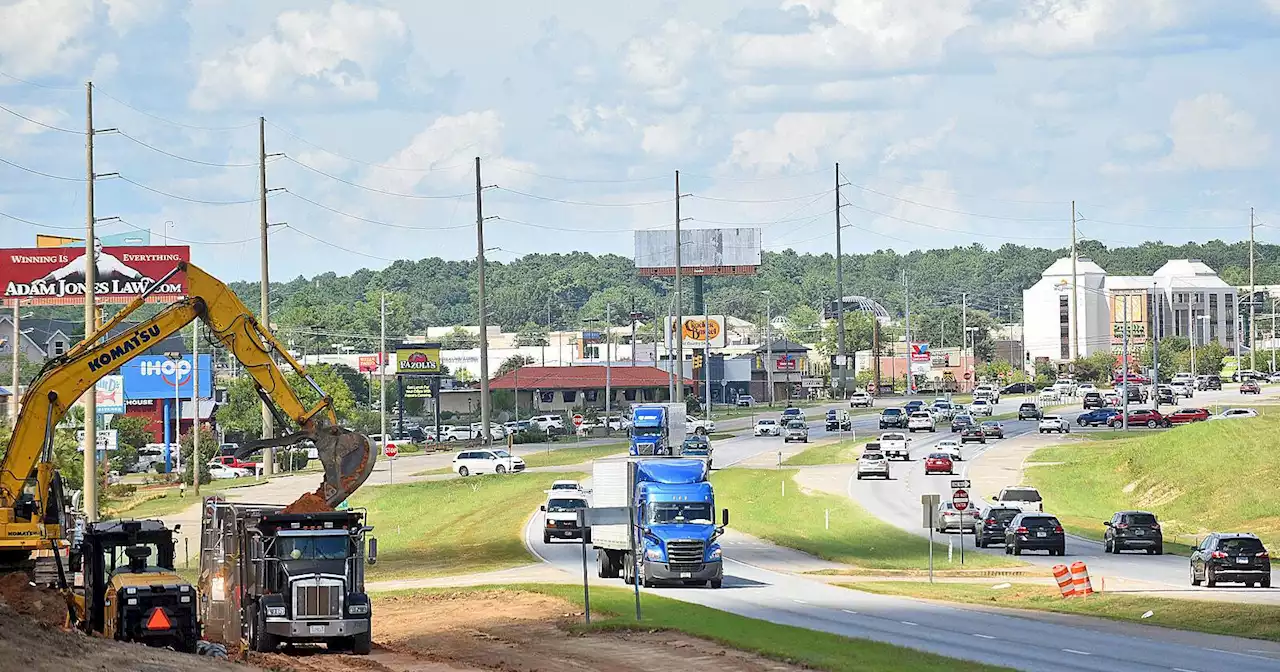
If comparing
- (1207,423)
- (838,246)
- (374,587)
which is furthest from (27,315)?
(374,587)

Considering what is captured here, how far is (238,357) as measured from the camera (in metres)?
34.1

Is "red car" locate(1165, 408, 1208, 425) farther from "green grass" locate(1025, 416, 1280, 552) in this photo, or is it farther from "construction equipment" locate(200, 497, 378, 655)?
"construction equipment" locate(200, 497, 378, 655)

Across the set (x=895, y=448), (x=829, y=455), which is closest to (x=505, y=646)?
(x=895, y=448)

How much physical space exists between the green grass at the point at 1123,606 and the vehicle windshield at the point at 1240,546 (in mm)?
3619

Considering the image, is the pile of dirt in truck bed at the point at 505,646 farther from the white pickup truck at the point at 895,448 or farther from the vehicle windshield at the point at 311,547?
the white pickup truck at the point at 895,448

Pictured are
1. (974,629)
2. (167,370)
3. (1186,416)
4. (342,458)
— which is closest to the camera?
(342,458)

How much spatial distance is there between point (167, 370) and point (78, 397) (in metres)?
81.0

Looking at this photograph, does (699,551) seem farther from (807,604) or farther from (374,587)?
(374,587)

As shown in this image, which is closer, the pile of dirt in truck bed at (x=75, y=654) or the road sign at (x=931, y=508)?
the pile of dirt in truck bed at (x=75, y=654)

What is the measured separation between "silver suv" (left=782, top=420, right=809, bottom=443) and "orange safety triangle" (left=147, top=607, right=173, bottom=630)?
302ft

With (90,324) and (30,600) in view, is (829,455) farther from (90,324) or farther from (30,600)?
(30,600)

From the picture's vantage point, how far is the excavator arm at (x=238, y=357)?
31203 millimetres

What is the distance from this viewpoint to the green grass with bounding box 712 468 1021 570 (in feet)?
191

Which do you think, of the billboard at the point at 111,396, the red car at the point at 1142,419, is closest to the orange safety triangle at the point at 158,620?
the billboard at the point at 111,396
